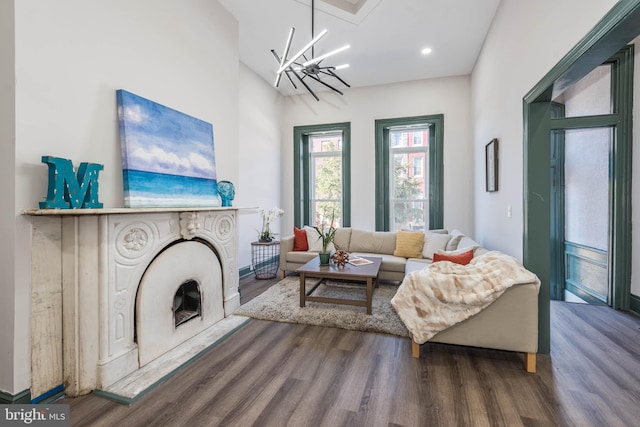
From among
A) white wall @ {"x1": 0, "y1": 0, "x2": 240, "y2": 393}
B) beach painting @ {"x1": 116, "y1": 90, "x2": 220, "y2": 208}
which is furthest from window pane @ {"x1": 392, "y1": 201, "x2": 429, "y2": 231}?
white wall @ {"x1": 0, "y1": 0, "x2": 240, "y2": 393}

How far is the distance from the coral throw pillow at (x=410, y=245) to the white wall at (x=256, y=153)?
7.78ft

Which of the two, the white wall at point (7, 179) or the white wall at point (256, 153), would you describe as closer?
the white wall at point (7, 179)

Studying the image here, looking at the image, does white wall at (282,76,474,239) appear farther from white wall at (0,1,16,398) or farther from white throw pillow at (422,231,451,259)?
white wall at (0,1,16,398)

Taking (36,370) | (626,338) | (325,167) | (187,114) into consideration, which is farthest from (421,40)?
(36,370)

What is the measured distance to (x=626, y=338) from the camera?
2559 millimetres

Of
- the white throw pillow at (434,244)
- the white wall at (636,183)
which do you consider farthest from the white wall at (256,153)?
the white wall at (636,183)

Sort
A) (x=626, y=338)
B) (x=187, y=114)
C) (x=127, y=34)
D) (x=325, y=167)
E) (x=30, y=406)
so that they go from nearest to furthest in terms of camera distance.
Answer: (x=30, y=406), (x=127, y=34), (x=626, y=338), (x=187, y=114), (x=325, y=167)

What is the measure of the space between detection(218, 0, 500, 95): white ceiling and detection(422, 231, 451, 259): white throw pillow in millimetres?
2781

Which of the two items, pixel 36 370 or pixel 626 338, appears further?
pixel 626 338

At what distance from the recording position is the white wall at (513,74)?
68.6 inches

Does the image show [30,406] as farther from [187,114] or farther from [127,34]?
[127,34]

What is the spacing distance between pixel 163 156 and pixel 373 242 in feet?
11.1

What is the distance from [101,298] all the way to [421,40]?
4.60m

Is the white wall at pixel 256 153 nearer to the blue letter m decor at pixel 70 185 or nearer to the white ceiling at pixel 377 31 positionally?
the white ceiling at pixel 377 31
